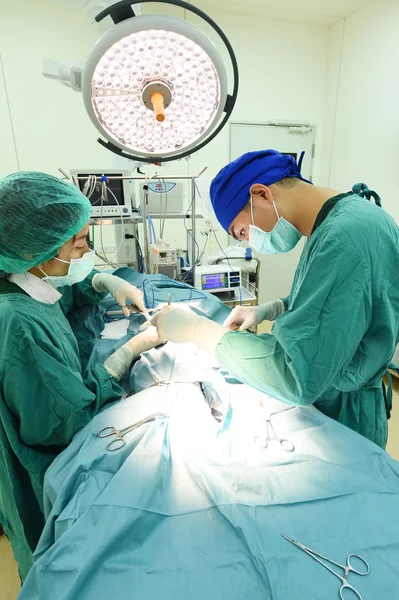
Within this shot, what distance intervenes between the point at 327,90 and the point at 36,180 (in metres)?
3.65

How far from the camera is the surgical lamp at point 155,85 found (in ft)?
1.78

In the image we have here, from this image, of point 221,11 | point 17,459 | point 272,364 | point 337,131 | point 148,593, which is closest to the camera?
point 148,593

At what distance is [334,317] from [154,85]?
573mm

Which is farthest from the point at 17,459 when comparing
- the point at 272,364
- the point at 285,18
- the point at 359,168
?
the point at 285,18

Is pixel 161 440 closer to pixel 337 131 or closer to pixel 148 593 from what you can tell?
pixel 148 593

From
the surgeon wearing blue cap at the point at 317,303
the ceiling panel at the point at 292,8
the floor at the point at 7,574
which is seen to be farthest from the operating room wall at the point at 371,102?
the floor at the point at 7,574

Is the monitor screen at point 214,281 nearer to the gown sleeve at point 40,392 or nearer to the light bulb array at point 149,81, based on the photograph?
the gown sleeve at point 40,392

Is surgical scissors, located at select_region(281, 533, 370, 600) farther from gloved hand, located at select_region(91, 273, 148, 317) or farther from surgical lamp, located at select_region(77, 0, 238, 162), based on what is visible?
gloved hand, located at select_region(91, 273, 148, 317)

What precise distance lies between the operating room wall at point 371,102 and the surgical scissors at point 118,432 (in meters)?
2.88

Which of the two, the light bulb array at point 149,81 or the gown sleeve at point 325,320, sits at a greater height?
the light bulb array at point 149,81

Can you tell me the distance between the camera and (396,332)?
33.1 inches

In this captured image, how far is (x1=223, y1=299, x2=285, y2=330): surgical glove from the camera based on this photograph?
1.45m

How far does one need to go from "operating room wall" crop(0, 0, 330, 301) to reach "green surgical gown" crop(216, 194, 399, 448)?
193cm

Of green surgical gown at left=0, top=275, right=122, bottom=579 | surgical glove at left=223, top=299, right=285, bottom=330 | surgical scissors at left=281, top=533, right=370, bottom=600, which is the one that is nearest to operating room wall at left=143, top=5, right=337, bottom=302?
surgical glove at left=223, top=299, right=285, bottom=330
